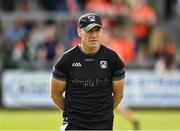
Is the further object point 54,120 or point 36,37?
point 36,37

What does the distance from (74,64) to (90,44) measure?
1.01 ft

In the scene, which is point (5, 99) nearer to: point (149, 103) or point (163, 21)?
point (149, 103)

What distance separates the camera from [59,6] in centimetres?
→ 2417

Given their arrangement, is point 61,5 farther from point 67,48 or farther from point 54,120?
point 54,120

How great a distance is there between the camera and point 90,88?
851 centimetres

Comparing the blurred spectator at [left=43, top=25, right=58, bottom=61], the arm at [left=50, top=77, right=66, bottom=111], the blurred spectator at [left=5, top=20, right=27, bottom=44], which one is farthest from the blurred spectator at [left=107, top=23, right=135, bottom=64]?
the arm at [left=50, top=77, right=66, bottom=111]

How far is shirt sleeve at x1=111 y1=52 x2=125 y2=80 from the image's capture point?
861 cm

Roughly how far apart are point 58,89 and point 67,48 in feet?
42.8

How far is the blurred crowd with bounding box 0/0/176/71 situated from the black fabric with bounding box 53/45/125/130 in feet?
39.7

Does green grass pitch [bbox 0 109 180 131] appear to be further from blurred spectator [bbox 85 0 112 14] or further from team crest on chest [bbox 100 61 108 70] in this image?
team crest on chest [bbox 100 61 108 70]

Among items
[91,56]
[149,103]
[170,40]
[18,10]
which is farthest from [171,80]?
[91,56]

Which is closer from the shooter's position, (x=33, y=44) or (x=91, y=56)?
(x=91, y=56)

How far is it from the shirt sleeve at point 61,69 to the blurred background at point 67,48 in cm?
1021

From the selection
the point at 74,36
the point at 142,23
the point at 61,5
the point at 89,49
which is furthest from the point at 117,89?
the point at 61,5
